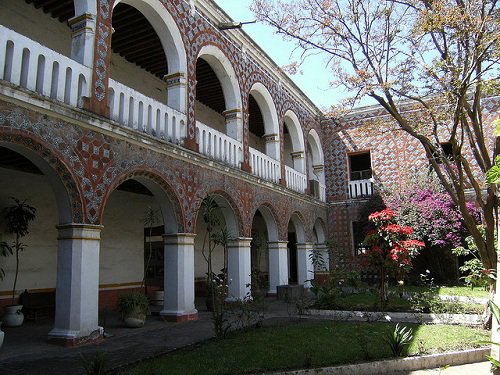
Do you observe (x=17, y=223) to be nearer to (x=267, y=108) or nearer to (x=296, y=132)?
(x=267, y=108)

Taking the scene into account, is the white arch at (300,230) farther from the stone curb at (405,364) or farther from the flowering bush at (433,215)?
the stone curb at (405,364)

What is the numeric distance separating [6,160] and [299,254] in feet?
31.8

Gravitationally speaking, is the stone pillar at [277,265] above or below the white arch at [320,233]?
below

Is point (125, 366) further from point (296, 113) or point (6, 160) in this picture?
point (296, 113)

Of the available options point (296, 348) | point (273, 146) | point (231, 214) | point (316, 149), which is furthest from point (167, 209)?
point (316, 149)

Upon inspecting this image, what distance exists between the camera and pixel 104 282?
10773 millimetres

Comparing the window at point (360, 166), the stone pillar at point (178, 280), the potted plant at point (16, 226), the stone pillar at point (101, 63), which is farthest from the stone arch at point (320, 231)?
the stone pillar at point (101, 63)

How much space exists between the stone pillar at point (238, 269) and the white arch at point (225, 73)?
140 inches

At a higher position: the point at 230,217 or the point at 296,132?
the point at 296,132

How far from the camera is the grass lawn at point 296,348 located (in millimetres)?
4914

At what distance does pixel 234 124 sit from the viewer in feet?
37.2

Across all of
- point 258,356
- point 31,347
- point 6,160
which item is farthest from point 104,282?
point 258,356

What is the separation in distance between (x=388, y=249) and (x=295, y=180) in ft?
21.1

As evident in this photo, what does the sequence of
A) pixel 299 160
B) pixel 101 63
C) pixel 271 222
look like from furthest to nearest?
1. pixel 299 160
2. pixel 271 222
3. pixel 101 63
